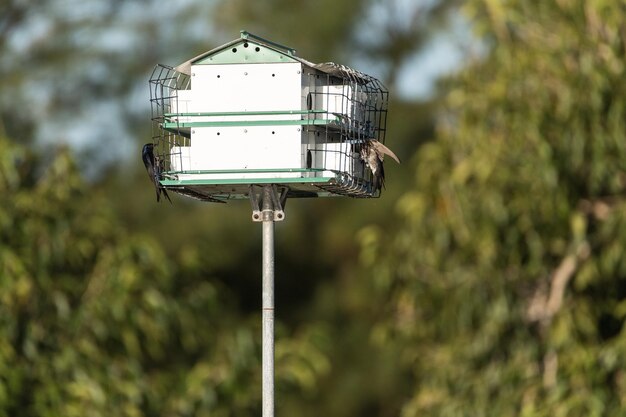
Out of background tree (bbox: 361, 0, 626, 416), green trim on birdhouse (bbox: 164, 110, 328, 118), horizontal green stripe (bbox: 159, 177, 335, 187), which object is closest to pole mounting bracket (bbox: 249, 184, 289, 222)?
horizontal green stripe (bbox: 159, 177, 335, 187)

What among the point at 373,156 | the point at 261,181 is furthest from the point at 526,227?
the point at 261,181

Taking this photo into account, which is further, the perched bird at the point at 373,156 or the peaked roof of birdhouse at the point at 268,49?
the perched bird at the point at 373,156

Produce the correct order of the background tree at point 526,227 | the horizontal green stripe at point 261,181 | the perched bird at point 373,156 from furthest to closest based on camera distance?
the background tree at point 526,227 → the perched bird at point 373,156 → the horizontal green stripe at point 261,181

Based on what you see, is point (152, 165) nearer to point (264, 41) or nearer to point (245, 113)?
point (245, 113)

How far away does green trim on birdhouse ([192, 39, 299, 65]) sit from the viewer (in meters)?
3.88

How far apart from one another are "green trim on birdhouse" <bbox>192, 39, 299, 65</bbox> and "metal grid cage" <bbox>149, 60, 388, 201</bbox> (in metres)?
0.08

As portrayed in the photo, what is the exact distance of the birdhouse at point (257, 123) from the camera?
3.77m

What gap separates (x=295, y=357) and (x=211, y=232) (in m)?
3.30

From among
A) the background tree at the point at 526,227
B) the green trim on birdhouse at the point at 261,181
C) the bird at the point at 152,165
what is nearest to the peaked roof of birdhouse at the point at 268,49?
the bird at the point at 152,165

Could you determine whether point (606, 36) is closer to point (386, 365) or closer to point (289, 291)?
point (386, 365)

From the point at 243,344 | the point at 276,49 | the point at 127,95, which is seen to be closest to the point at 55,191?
the point at 243,344

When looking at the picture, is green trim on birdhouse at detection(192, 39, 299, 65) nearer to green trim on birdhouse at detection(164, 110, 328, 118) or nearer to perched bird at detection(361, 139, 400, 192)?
green trim on birdhouse at detection(164, 110, 328, 118)

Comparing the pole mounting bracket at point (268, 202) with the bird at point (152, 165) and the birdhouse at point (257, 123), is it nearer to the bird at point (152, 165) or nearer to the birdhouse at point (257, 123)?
the birdhouse at point (257, 123)

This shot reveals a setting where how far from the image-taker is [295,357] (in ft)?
31.0
